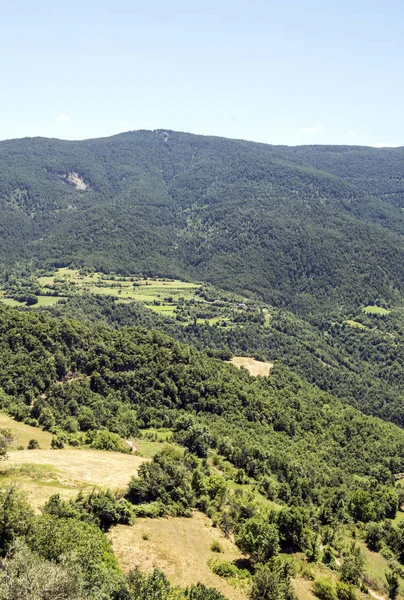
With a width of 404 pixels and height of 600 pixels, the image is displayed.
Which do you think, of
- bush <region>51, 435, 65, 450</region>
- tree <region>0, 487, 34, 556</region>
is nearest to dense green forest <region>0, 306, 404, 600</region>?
tree <region>0, 487, 34, 556</region>

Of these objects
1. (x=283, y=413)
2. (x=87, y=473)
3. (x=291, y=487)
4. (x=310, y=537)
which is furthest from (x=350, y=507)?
(x=87, y=473)

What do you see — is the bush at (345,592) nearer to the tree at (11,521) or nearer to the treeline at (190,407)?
the tree at (11,521)

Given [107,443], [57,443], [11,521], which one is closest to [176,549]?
[11,521]

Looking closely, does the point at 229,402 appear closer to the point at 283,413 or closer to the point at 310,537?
the point at 283,413

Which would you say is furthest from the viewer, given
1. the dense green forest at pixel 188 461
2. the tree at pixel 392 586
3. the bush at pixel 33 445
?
the bush at pixel 33 445

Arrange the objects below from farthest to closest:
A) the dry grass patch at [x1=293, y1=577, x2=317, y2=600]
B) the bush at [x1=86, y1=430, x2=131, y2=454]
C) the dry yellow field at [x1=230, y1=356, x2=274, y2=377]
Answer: the dry yellow field at [x1=230, y1=356, x2=274, y2=377] → the bush at [x1=86, y1=430, x2=131, y2=454] → the dry grass patch at [x1=293, y1=577, x2=317, y2=600]

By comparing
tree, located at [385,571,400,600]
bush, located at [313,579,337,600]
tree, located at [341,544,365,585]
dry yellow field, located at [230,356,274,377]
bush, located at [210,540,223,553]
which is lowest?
dry yellow field, located at [230,356,274,377]

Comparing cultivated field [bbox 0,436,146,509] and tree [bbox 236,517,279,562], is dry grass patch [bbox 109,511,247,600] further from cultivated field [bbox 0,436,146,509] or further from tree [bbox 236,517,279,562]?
cultivated field [bbox 0,436,146,509]

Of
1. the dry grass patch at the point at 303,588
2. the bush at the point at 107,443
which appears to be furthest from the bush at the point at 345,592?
the bush at the point at 107,443
